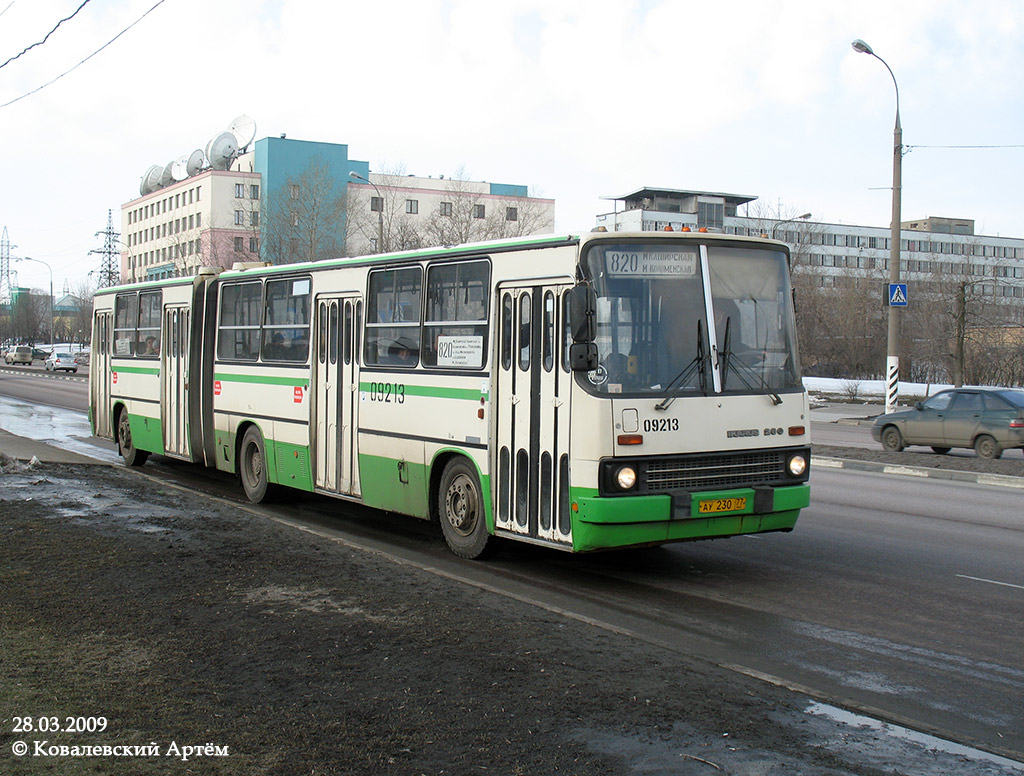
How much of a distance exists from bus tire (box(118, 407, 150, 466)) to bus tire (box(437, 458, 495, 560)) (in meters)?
8.93

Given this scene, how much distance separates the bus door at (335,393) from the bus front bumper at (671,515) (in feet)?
13.0

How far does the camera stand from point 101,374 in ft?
60.5

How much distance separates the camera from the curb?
17.1 metres

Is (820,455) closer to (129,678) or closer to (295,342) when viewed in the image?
(295,342)

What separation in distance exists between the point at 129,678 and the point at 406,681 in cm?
148

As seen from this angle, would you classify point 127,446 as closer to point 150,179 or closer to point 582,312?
point 582,312

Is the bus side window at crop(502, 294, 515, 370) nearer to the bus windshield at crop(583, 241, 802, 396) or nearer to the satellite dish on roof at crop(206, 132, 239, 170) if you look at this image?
the bus windshield at crop(583, 241, 802, 396)

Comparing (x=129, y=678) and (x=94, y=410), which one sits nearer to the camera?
(x=129, y=678)

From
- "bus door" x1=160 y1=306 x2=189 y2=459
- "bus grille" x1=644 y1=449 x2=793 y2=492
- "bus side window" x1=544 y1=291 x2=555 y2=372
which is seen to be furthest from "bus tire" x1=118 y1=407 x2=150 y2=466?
"bus grille" x1=644 y1=449 x2=793 y2=492

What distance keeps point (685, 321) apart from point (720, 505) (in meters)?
1.52

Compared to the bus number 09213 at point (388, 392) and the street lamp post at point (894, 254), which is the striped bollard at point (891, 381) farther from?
the bus number 09213 at point (388, 392)

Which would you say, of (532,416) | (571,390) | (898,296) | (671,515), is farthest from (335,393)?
(898,296)

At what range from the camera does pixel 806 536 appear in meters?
11.2

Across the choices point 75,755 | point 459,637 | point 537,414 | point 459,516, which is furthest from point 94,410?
point 75,755
